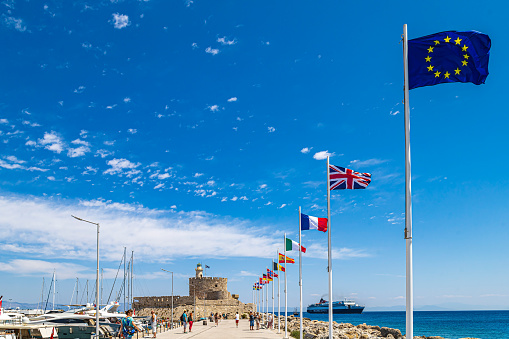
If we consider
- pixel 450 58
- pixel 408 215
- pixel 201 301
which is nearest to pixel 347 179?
pixel 408 215

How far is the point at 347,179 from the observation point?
59.7ft

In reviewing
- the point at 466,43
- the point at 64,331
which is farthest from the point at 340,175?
the point at 64,331

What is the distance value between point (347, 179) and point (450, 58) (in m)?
7.80

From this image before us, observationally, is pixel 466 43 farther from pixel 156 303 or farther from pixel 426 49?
pixel 156 303

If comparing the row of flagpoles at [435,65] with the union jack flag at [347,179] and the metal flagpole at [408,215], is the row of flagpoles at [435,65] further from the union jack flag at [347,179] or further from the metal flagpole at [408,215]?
the union jack flag at [347,179]

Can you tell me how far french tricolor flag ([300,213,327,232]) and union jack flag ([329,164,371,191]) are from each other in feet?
16.3

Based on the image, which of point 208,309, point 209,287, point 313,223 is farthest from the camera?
point 209,287

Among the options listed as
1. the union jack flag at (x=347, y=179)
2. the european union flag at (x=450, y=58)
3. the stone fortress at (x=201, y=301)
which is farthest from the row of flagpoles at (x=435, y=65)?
the stone fortress at (x=201, y=301)

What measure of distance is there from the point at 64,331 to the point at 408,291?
2559 cm

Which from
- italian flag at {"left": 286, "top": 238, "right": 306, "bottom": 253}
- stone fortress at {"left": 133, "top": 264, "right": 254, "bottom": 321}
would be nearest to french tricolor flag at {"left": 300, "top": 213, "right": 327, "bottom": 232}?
italian flag at {"left": 286, "top": 238, "right": 306, "bottom": 253}

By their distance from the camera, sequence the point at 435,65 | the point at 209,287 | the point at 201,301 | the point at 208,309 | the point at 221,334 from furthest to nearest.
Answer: the point at 209,287 → the point at 201,301 → the point at 208,309 → the point at 221,334 → the point at 435,65

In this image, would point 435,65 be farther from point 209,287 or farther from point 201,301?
point 209,287

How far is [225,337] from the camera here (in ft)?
105

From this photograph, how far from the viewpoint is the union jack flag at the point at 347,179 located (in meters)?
17.8
